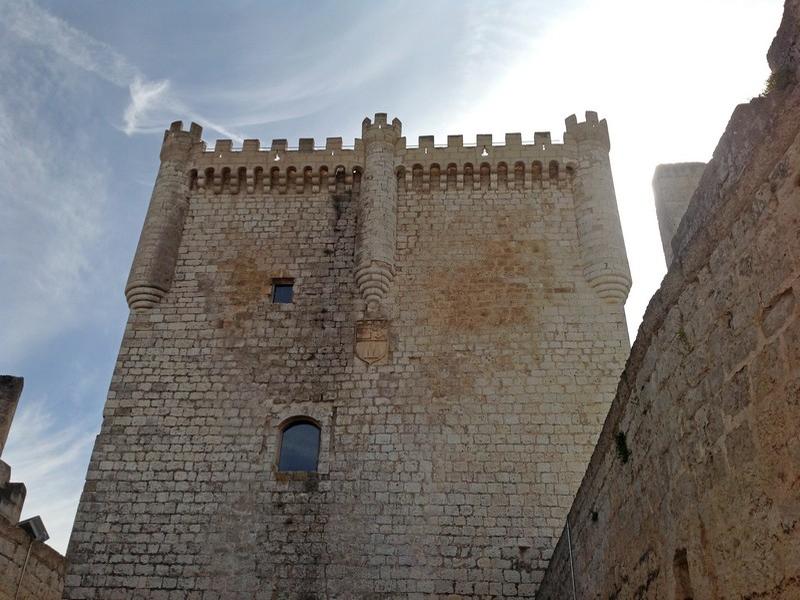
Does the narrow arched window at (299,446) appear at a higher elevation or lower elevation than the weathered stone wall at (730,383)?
higher

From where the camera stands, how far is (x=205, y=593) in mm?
8914

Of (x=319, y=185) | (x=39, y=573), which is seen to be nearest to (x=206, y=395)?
(x=319, y=185)

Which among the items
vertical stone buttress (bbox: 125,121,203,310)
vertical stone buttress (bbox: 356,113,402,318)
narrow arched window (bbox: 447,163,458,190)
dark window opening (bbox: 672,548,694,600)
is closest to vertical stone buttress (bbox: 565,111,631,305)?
narrow arched window (bbox: 447,163,458,190)

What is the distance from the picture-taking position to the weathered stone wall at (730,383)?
2.56 meters

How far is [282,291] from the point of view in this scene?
11.5 m

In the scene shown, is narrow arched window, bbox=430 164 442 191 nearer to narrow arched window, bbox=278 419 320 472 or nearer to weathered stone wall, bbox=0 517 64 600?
narrow arched window, bbox=278 419 320 472

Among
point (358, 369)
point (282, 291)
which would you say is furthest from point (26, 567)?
point (282, 291)

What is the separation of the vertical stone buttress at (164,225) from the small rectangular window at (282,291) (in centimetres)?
169

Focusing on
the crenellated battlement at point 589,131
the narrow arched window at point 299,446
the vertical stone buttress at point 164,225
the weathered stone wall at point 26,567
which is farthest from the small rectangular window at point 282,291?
the weathered stone wall at point 26,567

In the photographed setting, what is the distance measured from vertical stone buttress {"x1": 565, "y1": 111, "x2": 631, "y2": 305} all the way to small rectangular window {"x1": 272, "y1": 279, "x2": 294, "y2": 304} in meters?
4.60

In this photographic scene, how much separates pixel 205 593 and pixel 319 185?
6.74 metres

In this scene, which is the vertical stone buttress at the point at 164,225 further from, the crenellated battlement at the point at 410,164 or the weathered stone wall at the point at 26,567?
the weathered stone wall at the point at 26,567

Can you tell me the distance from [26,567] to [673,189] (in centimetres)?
850

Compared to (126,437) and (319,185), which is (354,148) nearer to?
(319,185)
